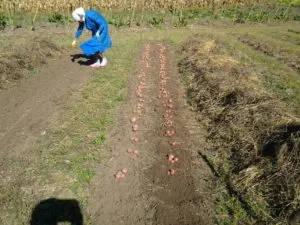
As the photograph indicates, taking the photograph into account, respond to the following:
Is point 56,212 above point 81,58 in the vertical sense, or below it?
above

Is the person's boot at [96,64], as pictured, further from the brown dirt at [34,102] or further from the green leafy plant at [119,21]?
the green leafy plant at [119,21]

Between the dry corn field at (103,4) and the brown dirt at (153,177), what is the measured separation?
1650 centimetres

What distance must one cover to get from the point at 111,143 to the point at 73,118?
52.9 inches

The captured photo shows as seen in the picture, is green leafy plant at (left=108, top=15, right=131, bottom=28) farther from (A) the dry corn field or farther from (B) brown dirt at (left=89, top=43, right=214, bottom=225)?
(B) brown dirt at (left=89, top=43, right=214, bottom=225)

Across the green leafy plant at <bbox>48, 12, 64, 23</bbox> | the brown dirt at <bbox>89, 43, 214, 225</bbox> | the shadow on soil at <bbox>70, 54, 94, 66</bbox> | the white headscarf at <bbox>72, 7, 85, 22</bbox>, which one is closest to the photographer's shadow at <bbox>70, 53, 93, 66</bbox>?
the shadow on soil at <bbox>70, 54, 94, 66</bbox>

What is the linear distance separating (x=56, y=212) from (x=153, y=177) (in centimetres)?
167

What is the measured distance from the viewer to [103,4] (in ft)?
83.6

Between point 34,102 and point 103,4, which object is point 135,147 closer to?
point 34,102

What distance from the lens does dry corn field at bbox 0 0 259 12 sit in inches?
906

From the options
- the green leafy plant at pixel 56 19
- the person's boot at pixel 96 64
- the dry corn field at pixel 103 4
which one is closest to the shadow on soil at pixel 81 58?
the person's boot at pixel 96 64

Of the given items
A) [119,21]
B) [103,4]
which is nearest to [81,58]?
[119,21]

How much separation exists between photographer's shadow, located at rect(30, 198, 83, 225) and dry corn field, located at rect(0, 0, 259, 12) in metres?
19.0

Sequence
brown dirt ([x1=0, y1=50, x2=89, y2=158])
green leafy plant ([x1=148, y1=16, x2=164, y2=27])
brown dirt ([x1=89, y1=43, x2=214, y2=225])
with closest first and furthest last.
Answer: brown dirt ([x1=89, y1=43, x2=214, y2=225]) → brown dirt ([x1=0, y1=50, x2=89, y2=158]) → green leafy plant ([x1=148, y1=16, x2=164, y2=27])

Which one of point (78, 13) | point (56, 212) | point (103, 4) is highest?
point (78, 13)
